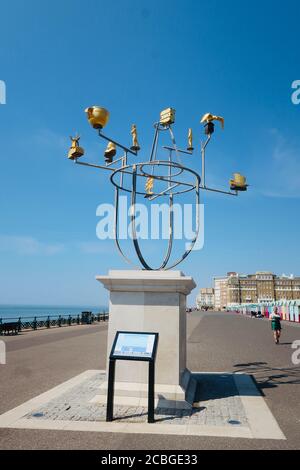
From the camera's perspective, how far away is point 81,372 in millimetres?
10086

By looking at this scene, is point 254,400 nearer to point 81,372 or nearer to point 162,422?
point 162,422

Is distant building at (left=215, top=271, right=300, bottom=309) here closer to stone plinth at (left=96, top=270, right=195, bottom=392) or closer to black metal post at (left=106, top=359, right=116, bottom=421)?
stone plinth at (left=96, top=270, right=195, bottom=392)

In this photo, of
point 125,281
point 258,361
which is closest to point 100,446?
point 125,281

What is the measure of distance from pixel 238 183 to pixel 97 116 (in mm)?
3325

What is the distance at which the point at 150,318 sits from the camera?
7.24 meters

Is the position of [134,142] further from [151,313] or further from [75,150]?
[151,313]

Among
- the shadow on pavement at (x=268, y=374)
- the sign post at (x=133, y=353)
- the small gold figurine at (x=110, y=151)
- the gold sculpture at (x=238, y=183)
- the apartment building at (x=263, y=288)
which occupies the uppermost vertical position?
the apartment building at (x=263, y=288)

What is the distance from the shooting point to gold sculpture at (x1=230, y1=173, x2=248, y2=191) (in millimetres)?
7980

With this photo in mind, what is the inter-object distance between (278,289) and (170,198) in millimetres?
169869

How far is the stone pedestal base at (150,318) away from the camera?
23.0 ft

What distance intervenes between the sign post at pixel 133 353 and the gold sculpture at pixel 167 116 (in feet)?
14.1

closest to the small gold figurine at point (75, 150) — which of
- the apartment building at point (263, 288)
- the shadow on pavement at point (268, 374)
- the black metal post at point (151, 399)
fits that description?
the black metal post at point (151, 399)

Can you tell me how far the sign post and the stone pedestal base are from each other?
0.86 m

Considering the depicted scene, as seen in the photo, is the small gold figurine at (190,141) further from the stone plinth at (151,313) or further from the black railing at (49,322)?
the black railing at (49,322)
